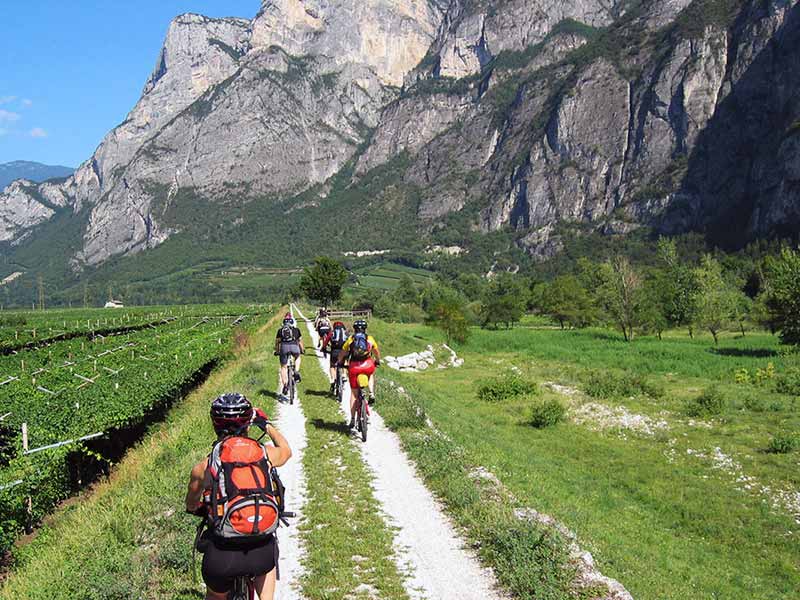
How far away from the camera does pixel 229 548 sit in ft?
15.1

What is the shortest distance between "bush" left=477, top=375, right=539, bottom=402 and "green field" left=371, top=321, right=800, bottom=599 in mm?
627

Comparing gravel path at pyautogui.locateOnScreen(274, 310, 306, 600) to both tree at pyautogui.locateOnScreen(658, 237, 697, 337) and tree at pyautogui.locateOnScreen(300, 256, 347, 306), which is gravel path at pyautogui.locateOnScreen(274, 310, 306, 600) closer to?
tree at pyautogui.locateOnScreen(300, 256, 347, 306)

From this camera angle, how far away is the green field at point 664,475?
10.5 m

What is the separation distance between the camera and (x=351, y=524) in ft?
28.3

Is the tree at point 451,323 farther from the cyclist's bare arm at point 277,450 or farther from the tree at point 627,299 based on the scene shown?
the cyclist's bare arm at point 277,450

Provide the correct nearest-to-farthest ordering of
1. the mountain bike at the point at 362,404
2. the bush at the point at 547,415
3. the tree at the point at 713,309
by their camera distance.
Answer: the mountain bike at the point at 362,404
the bush at the point at 547,415
the tree at the point at 713,309

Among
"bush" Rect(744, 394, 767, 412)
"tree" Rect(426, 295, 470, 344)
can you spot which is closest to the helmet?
"bush" Rect(744, 394, 767, 412)

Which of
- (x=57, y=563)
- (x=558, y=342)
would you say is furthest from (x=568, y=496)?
(x=558, y=342)

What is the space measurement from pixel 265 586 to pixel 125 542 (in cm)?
440

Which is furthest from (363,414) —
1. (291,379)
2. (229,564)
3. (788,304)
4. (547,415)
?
(788,304)

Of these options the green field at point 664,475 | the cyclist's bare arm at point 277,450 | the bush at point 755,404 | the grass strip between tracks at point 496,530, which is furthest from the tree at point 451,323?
the cyclist's bare arm at point 277,450

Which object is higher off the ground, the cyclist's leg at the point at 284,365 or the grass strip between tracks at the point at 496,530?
the cyclist's leg at the point at 284,365

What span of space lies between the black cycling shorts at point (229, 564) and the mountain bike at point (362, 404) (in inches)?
351

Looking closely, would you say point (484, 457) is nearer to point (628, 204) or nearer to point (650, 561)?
point (650, 561)
